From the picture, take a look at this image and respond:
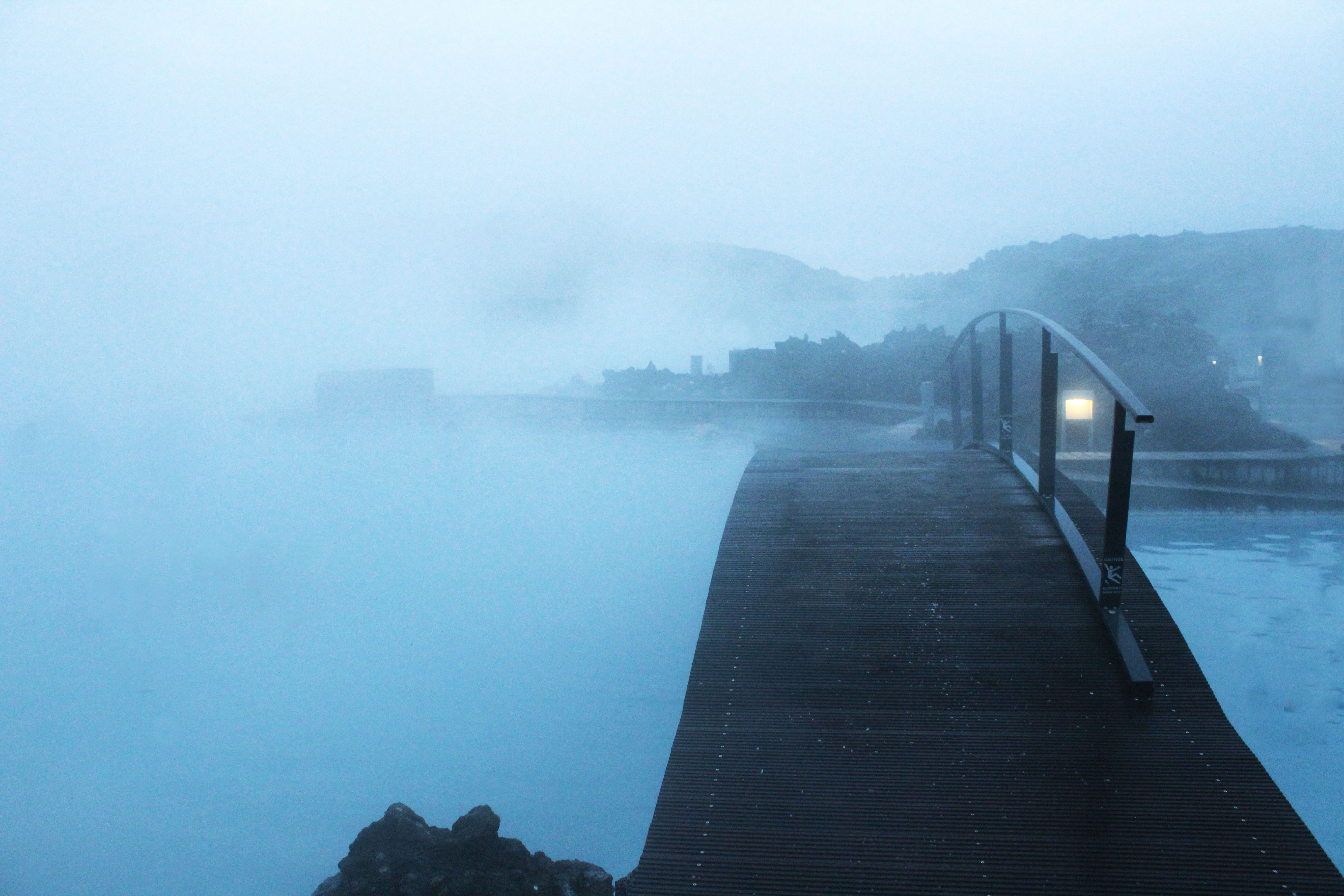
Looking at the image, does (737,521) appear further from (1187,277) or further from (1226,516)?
(1187,277)

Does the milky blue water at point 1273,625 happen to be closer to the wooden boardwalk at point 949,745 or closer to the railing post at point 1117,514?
the railing post at point 1117,514

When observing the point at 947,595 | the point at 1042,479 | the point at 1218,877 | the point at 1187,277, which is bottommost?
the point at 1218,877

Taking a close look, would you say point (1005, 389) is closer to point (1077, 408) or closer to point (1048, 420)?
point (1048, 420)

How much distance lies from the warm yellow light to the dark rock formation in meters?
7.45

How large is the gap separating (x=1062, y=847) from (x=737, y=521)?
1.88 meters

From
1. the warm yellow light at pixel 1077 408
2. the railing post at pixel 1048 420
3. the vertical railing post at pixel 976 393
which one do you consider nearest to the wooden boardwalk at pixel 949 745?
the railing post at pixel 1048 420

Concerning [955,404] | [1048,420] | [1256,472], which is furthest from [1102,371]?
[1256,472]

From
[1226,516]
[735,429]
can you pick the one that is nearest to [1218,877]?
[1226,516]

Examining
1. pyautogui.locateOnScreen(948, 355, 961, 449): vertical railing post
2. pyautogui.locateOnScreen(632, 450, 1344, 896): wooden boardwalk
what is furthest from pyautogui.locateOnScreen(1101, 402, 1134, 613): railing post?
pyautogui.locateOnScreen(948, 355, 961, 449): vertical railing post

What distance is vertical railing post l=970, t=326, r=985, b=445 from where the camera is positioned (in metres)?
5.16

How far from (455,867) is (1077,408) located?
26.5ft

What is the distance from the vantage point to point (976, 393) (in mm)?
5305

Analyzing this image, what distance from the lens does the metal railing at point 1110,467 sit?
259 centimetres

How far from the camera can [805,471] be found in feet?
14.6
